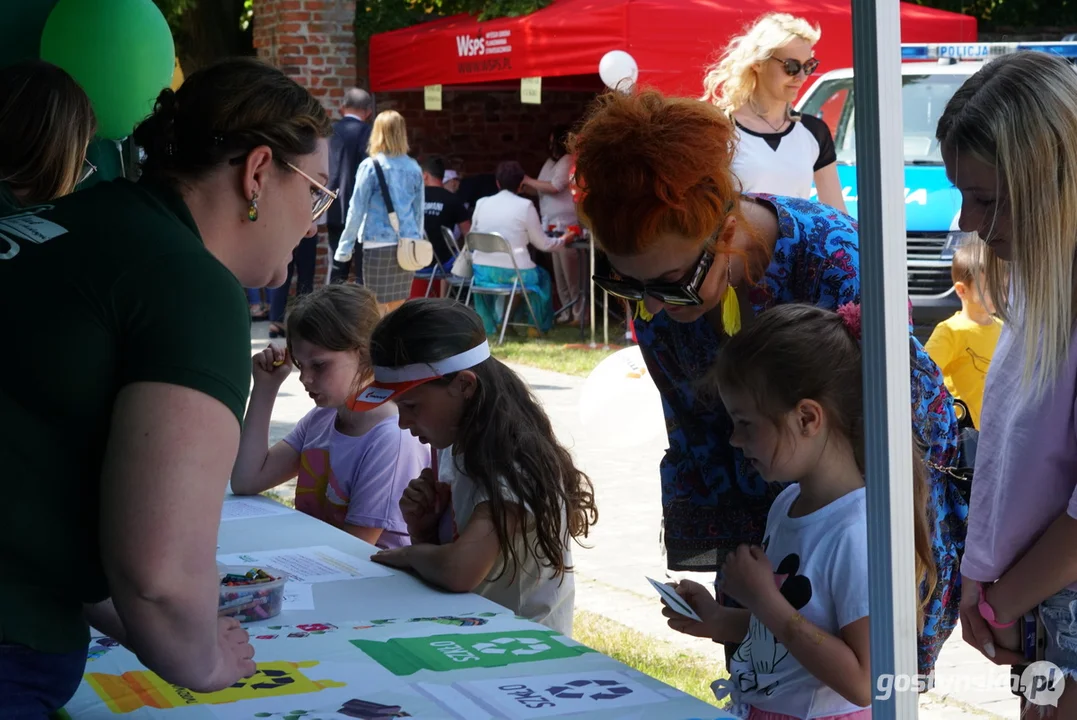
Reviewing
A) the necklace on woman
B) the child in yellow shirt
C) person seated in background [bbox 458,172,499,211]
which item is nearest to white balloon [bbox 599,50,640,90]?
the necklace on woman

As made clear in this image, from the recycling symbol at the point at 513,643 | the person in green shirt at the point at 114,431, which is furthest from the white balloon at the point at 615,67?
the person in green shirt at the point at 114,431

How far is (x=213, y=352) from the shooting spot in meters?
1.24

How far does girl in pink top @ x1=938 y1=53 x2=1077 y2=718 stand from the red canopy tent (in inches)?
233

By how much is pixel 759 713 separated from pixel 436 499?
0.96 metres

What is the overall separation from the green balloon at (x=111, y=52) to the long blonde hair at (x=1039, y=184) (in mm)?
2662

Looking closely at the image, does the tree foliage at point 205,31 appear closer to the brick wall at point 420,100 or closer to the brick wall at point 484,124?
the brick wall at point 420,100

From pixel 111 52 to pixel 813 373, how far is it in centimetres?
275

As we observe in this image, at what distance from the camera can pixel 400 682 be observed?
1699 mm

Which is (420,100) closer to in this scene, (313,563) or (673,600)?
(313,563)

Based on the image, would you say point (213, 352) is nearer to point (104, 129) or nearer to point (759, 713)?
point (759, 713)

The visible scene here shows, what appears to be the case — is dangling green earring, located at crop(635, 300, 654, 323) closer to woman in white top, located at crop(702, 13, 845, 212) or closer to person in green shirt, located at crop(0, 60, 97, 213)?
person in green shirt, located at crop(0, 60, 97, 213)

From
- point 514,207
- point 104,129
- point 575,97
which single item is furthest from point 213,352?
point 575,97

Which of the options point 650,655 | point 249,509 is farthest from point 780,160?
point 249,509

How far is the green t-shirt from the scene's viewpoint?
123 centimetres
